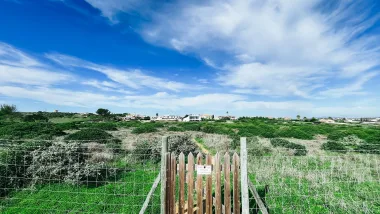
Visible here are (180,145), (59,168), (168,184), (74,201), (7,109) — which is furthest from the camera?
(7,109)

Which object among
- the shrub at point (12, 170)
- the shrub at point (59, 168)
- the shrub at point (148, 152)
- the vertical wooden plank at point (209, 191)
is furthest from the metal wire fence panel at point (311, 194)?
the shrub at point (12, 170)

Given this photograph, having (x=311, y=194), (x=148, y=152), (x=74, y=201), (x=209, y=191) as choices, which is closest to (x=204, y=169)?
(x=209, y=191)

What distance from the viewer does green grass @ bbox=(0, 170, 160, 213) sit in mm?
5086

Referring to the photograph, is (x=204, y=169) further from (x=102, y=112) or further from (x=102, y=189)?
(x=102, y=112)

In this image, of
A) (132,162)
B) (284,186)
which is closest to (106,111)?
(132,162)

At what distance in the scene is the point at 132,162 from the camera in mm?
10258

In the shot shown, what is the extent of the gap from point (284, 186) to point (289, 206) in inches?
59.6

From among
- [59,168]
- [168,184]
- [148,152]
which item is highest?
[168,184]

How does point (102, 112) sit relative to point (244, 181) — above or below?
above

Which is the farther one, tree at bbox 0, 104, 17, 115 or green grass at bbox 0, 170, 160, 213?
tree at bbox 0, 104, 17, 115

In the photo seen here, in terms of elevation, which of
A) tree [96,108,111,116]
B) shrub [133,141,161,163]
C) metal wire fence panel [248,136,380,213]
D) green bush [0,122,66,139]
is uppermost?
tree [96,108,111,116]

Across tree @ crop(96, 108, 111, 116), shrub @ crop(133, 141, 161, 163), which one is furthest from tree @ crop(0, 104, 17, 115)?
shrub @ crop(133, 141, 161, 163)

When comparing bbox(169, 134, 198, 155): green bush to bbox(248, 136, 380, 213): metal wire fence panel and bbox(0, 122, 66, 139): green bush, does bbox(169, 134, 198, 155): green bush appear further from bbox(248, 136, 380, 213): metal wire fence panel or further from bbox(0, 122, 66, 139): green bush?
bbox(0, 122, 66, 139): green bush

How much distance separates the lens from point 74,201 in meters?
5.60
